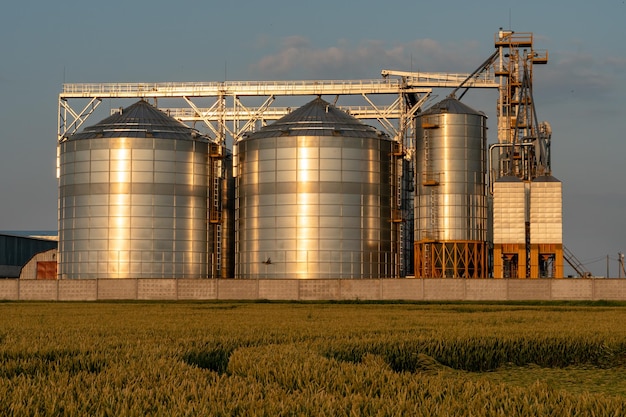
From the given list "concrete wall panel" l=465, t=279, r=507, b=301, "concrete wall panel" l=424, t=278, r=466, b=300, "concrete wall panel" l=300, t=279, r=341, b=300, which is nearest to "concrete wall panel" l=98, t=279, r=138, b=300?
"concrete wall panel" l=300, t=279, r=341, b=300

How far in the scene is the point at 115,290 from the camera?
235 ft

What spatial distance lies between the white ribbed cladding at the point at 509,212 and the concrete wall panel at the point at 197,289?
25850mm

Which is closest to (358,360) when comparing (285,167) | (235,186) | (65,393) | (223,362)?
(223,362)

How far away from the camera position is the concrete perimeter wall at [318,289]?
67.0 metres

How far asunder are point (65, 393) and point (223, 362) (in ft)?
26.1

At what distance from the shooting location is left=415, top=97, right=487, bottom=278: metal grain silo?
84.2m

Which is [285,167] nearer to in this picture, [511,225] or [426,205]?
[426,205]

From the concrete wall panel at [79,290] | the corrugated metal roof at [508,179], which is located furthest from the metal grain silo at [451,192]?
the concrete wall panel at [79,290]

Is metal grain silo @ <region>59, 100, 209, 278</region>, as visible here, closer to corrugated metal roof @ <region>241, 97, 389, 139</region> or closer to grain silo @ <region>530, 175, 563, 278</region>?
corrugated metal roof @ <region>241, 97, 389, 139</region>

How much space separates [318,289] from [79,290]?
1827cm

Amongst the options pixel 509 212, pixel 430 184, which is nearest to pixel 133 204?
pixel 430 184

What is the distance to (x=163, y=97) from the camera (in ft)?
326

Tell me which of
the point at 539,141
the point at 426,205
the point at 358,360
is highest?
the point at 539,141

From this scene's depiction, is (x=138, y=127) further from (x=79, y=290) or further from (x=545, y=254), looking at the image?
(x=545, y=254)
